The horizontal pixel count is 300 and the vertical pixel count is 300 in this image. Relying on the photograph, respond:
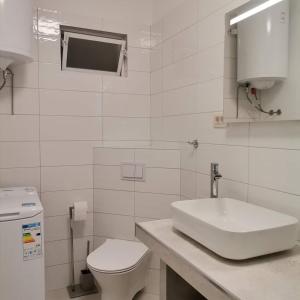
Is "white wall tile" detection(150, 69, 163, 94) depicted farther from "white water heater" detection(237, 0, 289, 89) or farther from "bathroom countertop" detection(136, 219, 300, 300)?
"bathroom countertop" detection(136, 219, 300, 300)

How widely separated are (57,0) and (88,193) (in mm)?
1667

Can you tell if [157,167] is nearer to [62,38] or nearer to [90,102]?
[90,102]

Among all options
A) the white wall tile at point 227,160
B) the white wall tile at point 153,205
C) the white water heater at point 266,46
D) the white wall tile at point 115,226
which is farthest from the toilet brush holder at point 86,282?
the white water heater at point 266,46

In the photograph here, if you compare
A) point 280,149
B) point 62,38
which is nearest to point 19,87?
point 62,38

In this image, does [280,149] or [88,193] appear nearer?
[280,149]

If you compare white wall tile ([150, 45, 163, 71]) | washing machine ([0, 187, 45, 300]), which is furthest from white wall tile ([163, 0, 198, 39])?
washing machine ([0, 187, 45, 300])

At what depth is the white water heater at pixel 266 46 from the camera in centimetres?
152

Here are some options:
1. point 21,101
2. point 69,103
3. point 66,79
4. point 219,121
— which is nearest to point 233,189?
point 219,121

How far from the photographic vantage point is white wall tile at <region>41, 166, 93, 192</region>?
2551 millimetres

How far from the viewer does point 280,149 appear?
1529 millimetres

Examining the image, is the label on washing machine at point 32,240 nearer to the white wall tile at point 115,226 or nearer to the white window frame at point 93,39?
the white wall tile at point 115,226

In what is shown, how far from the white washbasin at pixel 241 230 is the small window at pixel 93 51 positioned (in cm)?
Answer: 172

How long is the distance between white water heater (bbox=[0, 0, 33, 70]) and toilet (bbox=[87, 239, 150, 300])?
1.49m

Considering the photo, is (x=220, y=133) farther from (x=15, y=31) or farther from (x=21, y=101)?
(x=21, y=101)
